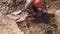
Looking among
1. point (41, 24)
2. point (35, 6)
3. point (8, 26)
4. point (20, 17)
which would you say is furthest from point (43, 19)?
point (8, 26)

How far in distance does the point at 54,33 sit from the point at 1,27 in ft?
3.58

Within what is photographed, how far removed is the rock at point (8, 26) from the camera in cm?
298

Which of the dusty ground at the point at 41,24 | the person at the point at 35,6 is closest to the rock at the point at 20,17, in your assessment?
the dusty ground at the point at 41,24

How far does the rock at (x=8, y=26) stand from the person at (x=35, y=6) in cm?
43

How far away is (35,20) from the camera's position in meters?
3.53

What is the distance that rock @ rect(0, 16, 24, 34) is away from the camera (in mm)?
2979

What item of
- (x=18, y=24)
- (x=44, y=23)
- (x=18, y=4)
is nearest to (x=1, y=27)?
(x=18, y=24)

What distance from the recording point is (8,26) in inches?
124

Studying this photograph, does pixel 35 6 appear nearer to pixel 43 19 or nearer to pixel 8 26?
pixel 43 19

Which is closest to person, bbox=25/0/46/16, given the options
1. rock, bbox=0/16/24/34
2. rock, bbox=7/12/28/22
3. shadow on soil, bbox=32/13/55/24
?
shadow on soil, bbox=32/13/55/24

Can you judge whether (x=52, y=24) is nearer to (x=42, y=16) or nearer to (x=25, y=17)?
(x=42, y=16)

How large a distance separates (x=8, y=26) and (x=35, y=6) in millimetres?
786

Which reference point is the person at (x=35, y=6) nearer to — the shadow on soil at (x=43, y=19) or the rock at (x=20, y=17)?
the shadow on soil at (x=43, y=19)

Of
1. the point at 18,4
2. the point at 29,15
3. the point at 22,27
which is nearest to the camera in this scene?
the point at 22,27
